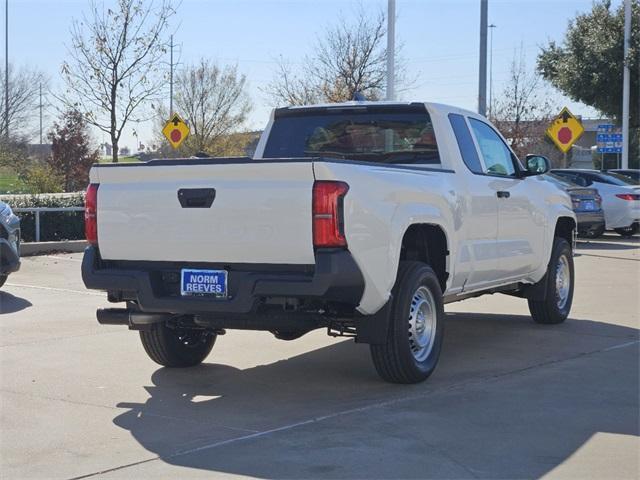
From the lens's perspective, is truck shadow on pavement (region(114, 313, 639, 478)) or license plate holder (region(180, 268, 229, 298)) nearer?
truck shadow on pavement (region(114, 313, 639, 478))

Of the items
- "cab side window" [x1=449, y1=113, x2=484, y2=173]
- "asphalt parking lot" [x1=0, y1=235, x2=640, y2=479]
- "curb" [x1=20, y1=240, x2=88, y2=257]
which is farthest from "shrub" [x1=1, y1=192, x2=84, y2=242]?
"cab side window" [x1=449, y1=113, x2=484, y2=173]

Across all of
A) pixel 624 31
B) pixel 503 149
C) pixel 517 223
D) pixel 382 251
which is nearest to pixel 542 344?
pixel 517 223

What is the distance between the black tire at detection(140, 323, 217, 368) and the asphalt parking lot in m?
0.12

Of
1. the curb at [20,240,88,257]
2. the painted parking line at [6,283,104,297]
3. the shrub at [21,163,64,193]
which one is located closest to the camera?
the painted parking line at [6,283,104,297]

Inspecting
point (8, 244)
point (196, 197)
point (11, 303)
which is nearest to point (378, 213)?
point (196, 197)

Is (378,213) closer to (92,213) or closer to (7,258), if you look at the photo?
(92,213)

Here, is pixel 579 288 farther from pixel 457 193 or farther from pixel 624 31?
pixel 624 31

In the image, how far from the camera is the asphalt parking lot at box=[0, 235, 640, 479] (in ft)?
18.1

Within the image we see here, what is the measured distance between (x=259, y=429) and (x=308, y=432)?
320 millimetres

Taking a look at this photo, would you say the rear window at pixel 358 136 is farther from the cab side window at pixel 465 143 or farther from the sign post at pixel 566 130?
the sign post at pixel 566 130

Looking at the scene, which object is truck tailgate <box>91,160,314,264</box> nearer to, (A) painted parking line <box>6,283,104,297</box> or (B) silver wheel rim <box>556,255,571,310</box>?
(B) silver wheel rim <box>556,255,571,310</box>

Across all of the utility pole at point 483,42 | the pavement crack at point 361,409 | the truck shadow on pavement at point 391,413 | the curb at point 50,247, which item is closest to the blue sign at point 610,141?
the utility pole at point 483,42

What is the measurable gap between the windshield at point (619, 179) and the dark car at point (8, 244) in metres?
15.0

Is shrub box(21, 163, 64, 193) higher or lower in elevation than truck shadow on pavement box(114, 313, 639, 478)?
higher
